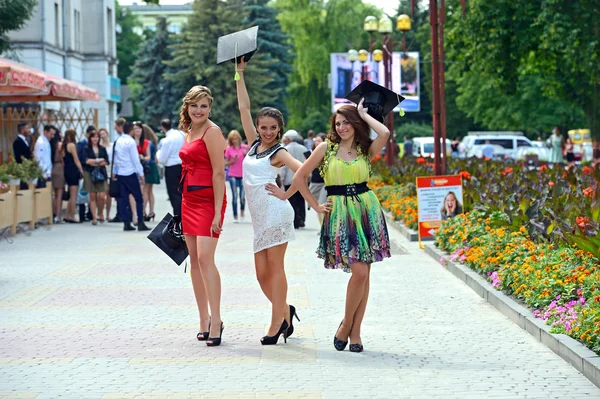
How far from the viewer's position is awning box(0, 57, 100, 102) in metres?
19.3

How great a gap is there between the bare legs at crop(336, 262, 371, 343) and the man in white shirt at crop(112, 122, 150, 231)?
38.8 ft

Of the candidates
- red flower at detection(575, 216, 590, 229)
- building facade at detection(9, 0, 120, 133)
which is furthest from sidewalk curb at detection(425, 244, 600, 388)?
building facade at detection(9, 0, 120, 133)

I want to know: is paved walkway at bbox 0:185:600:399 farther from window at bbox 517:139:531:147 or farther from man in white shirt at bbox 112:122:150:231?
window at bbox 517:139:531:147

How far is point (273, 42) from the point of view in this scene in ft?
228

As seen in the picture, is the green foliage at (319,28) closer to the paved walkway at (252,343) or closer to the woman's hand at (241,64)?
the paved walkway at (252,343)

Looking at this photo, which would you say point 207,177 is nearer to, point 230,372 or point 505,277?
point 230,372

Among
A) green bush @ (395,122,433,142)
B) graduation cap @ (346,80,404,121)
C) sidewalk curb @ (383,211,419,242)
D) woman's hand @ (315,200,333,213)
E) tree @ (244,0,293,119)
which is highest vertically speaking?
tree @ (244,0,293,119)

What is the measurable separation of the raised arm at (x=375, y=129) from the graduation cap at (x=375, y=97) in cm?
8

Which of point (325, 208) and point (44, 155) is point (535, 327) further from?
point (44, 155)

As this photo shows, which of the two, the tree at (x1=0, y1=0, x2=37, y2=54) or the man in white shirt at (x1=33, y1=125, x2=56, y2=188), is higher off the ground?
the tree at (x1=0, y1=0, x2=37, y2=54)

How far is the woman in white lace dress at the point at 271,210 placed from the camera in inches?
323

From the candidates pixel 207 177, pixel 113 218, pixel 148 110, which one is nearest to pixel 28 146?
pixel 113 218

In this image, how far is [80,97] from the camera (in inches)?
977

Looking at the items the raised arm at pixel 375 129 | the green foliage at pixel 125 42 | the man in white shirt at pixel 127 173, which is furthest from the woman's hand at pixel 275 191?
the green foliage at pixel 125 42
